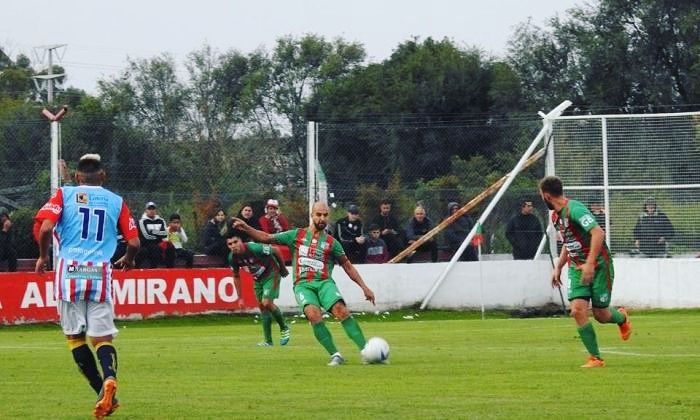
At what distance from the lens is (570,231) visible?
15.4 metres

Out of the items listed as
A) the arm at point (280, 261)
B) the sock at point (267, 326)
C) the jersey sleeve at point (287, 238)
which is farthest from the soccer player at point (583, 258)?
the arm at point (280, 261)

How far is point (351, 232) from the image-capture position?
2992 centimetres

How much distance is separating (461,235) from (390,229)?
5.34 feet

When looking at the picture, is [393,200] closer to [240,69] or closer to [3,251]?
[3,251]

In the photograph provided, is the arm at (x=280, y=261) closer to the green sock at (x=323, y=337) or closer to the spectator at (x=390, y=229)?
the green sock at (x=323, y=337)

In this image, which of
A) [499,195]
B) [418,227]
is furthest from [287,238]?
[499,195]

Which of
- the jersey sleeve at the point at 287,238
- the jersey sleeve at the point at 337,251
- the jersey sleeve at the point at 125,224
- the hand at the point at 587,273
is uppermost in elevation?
the jersey sleeve at the point at 125,224

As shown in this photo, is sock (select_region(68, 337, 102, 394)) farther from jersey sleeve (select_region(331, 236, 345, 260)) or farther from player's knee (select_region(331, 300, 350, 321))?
jersey sleeve (select_region(331, 236, 345, 260))

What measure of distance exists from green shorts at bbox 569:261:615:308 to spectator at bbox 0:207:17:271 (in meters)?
14.7

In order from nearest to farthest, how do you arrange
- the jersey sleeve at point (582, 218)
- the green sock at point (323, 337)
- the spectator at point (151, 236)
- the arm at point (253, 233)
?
the jersey sleeve at point (582, 218) < the arm at point (253, 233) < the green sock at point (323, 337) < the spectator at point (151, 236)

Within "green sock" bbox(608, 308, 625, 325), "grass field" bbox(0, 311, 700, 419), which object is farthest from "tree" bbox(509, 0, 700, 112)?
"green sock" bbox(608, 308, 625, 325)

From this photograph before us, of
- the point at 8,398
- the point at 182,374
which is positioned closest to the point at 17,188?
the point at 182,374

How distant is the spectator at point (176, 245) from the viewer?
29031mm

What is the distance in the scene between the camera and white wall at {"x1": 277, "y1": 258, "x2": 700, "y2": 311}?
98.4 feet
